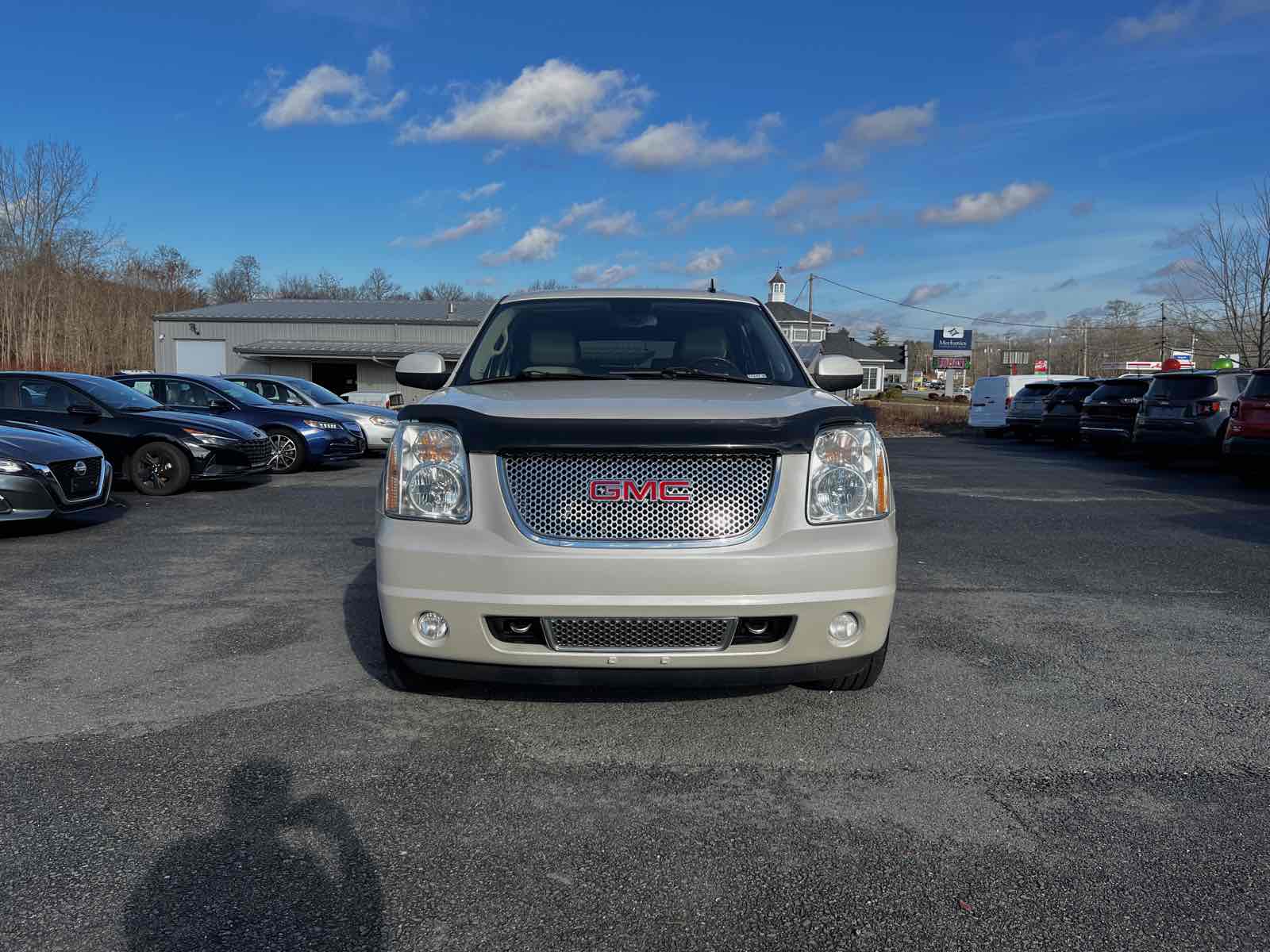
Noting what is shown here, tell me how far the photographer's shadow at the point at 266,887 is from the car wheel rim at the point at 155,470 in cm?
881

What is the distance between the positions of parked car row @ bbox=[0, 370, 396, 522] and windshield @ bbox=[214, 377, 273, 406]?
3cm

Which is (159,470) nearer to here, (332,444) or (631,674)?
(332,444)

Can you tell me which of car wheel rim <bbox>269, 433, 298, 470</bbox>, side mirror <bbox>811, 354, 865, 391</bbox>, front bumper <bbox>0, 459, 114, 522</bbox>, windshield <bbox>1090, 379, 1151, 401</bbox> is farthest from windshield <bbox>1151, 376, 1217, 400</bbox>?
front bumper <bbox>0, 459, 114, 522</bbox>

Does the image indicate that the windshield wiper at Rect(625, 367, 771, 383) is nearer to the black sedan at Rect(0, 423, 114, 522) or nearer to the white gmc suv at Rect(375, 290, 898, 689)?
the white gmc suv at Rect(375, 290, 898, 689)

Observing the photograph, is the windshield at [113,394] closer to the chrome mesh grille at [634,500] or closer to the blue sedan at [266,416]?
the blue sedan at [266,416]

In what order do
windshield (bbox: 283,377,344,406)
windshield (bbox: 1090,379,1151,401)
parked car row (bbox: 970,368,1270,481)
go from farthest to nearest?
windshield (bbox: 1090,379,1151,401)
windshield (bbox: 283,377,344,406)
parked car row (bbox: 970,368,1270,481)

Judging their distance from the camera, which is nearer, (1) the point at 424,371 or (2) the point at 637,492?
(2) the point at 637,492

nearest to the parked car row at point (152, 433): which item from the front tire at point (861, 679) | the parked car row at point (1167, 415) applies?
the front tire at point (861, 679)

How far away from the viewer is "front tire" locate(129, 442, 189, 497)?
10594 millimetres

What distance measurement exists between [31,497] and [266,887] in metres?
6.38

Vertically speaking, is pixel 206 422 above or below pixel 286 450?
above

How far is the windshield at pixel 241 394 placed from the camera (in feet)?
46.0

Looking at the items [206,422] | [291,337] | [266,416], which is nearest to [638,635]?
[206,422]

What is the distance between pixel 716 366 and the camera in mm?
4652
